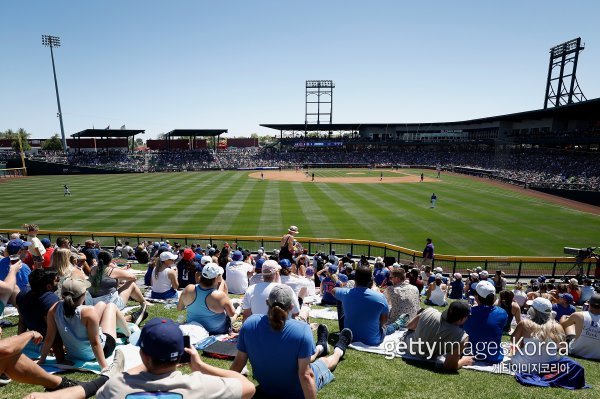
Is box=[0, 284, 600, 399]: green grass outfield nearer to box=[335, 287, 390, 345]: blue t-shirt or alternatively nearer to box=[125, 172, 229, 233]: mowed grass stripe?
box=[335, 287, 390, 345]: blue t-shirt

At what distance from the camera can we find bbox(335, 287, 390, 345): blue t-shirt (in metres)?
5.55

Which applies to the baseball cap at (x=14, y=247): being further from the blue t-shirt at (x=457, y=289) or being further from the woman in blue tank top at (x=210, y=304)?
the blue t-shirt at (x=457, y=289)

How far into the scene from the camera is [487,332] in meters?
5.41

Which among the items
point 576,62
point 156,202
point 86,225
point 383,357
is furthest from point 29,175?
point 576,62

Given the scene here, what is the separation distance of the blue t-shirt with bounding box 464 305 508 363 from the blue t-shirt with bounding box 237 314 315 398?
122 inches

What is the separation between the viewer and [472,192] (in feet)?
138

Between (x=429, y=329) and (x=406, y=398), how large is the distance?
1.22 m

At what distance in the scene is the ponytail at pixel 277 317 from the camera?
3.53 metres

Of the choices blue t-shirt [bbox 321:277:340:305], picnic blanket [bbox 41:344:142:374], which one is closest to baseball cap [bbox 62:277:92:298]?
picnic blanket [bbox 41:344:142:374]

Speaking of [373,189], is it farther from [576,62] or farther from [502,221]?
[576,62]

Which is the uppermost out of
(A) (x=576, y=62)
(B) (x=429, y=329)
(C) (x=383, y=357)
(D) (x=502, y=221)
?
(A) (x=576, y=62)

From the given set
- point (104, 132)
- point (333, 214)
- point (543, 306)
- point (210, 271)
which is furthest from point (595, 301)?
point (104, 132)

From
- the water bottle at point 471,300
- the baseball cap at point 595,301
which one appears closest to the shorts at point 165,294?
the water bottle at point 471,300

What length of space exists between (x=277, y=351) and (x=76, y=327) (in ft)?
8.72
